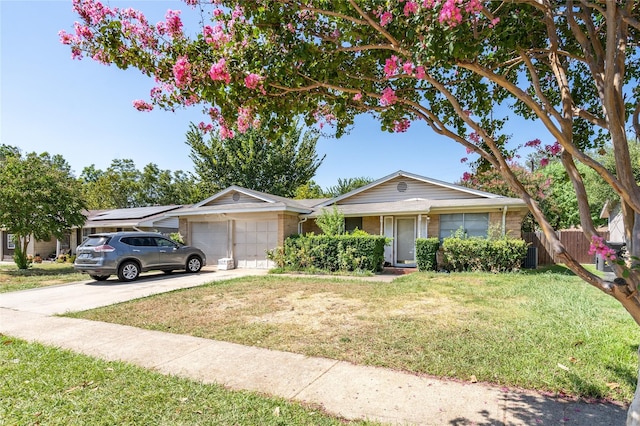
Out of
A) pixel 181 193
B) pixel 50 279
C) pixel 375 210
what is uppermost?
pixel 181 193

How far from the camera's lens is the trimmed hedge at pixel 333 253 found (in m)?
13.2

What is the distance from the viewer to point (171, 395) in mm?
3359

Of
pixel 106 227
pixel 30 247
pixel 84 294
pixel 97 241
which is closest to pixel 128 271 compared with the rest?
pixel 97 241

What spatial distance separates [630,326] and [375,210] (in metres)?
10.0

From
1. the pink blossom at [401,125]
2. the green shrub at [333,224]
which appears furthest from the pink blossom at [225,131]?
the green shrub at [333,224]

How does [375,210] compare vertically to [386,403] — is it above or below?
above

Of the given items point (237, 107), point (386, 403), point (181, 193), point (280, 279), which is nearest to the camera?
point (386, 403)

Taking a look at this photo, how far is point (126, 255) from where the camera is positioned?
1204 centimetres

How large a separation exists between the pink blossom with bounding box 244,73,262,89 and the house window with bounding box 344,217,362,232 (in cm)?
1334

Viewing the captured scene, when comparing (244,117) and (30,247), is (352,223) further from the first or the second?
(30,247)

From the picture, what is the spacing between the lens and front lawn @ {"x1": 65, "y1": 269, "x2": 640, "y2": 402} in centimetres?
386

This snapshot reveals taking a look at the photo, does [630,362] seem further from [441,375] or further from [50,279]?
[50,279]

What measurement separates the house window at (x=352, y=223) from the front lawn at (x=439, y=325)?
6.64 meters

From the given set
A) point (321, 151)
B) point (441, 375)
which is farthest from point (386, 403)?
point (321, 151)
